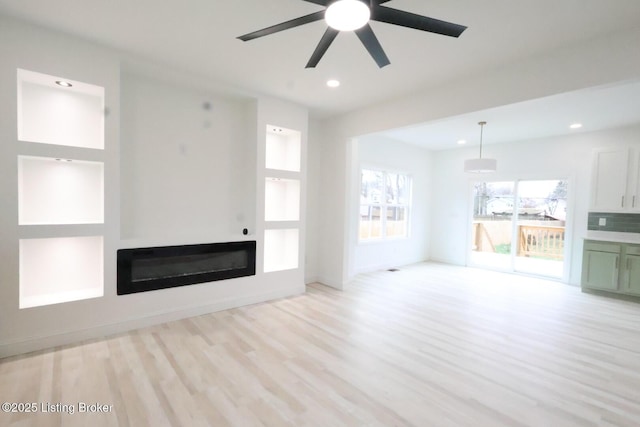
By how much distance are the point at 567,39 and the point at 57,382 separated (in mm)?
4982

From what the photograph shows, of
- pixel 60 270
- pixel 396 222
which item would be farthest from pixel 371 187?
pixel 60 270

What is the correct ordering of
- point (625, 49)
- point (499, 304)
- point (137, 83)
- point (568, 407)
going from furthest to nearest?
1. point (499, 304)
2. point (137, 83)
3. point (625, 49)
4. point (568, 407)

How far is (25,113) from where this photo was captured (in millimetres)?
2834

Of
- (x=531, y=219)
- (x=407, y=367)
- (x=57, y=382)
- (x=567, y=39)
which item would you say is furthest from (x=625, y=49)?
(x=57, y=382)

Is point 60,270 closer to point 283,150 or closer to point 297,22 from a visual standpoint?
point 283,150

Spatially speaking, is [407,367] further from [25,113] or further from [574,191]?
[574,191]

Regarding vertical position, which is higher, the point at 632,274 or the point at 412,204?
the point at 412,204

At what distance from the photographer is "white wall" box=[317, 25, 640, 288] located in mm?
2463

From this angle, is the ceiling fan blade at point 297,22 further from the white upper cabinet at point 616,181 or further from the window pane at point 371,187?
the white upper cabinet at point 616,181

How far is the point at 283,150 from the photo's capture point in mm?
4746

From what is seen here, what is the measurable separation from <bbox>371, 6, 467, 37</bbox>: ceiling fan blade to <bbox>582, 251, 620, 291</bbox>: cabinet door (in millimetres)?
5135

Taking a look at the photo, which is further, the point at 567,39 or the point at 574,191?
the point at 574,191

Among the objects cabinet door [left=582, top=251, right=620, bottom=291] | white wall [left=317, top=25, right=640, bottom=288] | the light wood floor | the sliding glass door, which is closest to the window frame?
white wall [left=317, top=25, right=640, bottom=288]

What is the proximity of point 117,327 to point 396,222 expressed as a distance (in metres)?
5.51
